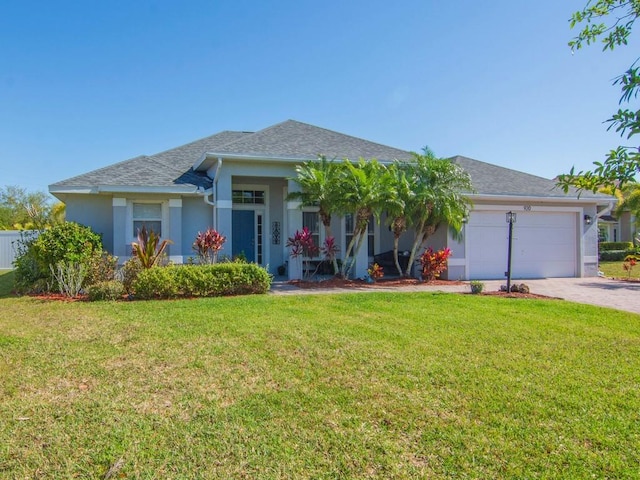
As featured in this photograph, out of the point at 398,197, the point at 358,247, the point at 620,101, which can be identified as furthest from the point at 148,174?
the point at 620,101

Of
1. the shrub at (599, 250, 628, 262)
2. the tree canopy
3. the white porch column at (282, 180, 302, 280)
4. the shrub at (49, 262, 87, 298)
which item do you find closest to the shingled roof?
the white porch column at (282, 180, 302, 280)

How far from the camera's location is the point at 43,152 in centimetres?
2541

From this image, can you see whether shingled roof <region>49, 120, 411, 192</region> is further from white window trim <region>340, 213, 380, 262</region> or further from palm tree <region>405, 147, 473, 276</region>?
white window trim <region>340, 213, 380, 262</region>

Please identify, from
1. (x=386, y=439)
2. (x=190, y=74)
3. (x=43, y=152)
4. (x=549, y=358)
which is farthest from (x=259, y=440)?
(x=43, y=152)

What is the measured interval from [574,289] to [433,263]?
4527 millimetres

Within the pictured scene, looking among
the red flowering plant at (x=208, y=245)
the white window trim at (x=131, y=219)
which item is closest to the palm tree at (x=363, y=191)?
the red flowering plant at (x=208, y=245)

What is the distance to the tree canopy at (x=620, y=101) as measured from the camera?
165 centimetres

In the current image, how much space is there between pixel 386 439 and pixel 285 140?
13.0 metres

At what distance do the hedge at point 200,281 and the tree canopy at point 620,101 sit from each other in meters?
9.16

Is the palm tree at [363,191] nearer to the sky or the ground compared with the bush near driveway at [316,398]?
nearer to the sky

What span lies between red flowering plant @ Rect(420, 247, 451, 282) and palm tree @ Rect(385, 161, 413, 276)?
1.38 metres

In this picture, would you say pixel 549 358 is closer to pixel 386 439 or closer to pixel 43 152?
pixel 386 439

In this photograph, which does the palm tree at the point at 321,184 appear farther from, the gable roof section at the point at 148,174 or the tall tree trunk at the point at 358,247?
the gable roof section at the point at 148,174

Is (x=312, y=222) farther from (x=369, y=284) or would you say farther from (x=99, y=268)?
(x=99, y=268)
